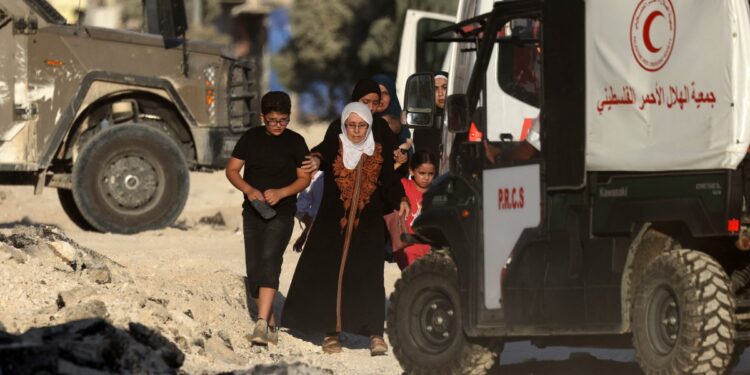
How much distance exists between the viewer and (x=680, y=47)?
8469mm

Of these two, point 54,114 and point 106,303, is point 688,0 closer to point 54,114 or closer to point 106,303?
point 106,303

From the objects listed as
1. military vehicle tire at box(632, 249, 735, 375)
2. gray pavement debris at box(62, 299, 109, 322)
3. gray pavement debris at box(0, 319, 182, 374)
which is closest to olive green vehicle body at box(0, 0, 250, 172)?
gray pavement debris at box(62, 299, 109, 322)

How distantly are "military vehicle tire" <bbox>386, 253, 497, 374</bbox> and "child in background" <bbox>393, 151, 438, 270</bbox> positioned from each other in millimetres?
1425

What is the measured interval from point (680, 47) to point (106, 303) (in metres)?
4.01

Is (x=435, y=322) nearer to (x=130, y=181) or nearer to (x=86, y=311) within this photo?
(x=86, y=311)

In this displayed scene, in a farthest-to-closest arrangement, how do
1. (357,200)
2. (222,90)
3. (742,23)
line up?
(222,90), (357,200), (742,23)

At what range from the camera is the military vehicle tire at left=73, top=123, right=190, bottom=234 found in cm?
1777

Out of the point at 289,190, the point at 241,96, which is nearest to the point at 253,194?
the point at 289,190

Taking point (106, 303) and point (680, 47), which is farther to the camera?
point (106, 303)

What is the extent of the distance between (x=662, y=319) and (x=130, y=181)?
10357mm

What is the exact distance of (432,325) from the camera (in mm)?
10016

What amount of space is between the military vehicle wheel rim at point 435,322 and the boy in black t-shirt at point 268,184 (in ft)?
4.51

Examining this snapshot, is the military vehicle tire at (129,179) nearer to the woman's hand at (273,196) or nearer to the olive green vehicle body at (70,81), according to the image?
the olive green vehicle body at (70,81)

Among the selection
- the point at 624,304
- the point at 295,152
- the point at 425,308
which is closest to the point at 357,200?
the point at 295,152
